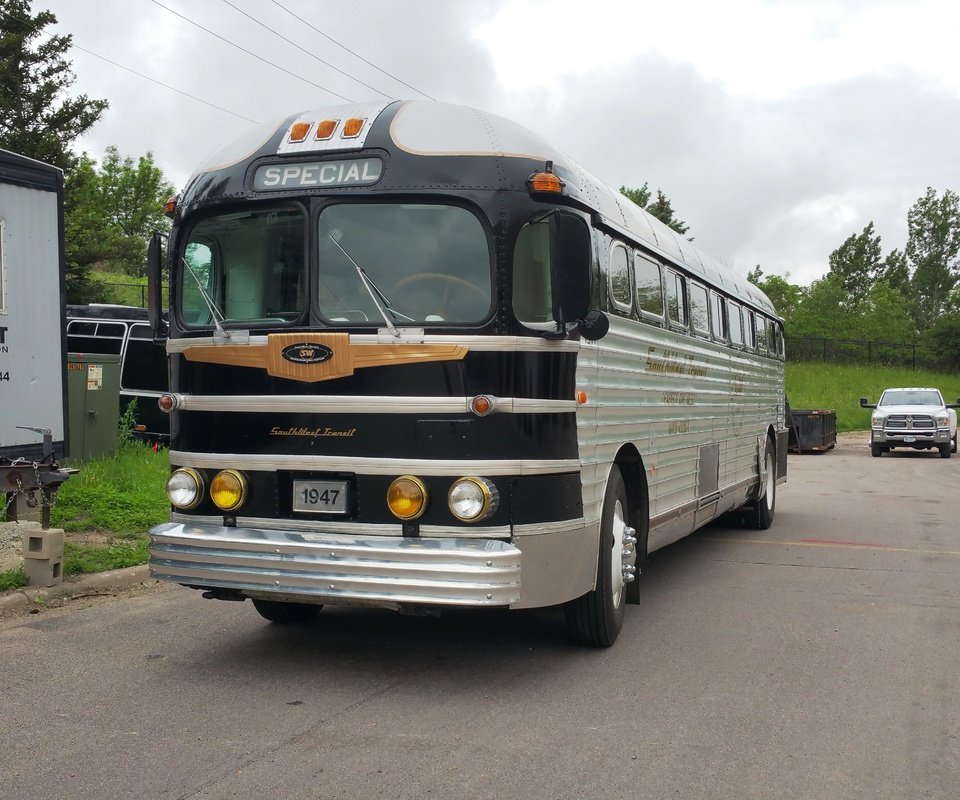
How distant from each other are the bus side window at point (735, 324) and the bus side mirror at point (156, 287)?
637 cm

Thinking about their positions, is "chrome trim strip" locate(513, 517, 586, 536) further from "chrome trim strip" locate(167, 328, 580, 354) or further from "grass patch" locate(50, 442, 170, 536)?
"grass patch" locate(50, 442, 170, 536)

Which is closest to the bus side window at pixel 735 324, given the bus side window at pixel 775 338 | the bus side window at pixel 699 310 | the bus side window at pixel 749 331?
the bus side window at pixel 749 331

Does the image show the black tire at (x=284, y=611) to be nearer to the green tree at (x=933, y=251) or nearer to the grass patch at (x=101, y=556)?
the grass patch at (x=101, y=556)

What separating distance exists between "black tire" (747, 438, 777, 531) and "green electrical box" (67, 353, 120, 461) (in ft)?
26.7

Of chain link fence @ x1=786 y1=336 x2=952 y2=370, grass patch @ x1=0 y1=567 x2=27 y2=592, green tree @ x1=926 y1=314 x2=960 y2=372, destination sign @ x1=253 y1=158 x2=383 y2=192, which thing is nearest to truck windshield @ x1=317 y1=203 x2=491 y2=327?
destination sign @ x1=253 y1=158 x2=383 y2=192

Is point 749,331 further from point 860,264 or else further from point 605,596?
point 860,264

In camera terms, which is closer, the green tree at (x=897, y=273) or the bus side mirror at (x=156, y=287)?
the bus side mirror at (x=156, y=287)

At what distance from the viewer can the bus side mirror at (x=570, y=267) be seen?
5508mm

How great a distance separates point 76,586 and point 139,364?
9.61 meters

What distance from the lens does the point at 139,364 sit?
1692 cm

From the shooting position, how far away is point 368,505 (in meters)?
5.45

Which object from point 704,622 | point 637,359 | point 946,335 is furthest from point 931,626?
point 946,335

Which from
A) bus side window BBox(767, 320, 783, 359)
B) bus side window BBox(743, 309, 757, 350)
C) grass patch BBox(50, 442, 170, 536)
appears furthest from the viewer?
bus side window BBox(767, 320, 783, 359)

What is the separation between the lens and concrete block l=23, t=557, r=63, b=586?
762 centimetres
